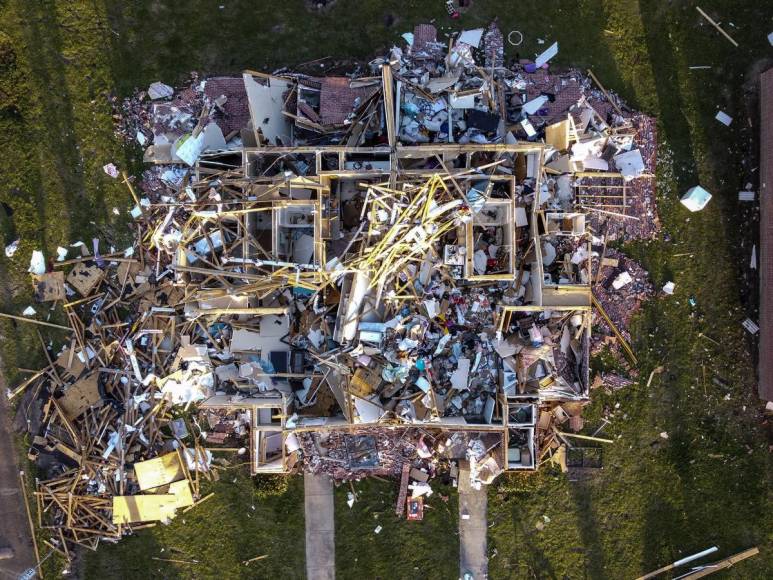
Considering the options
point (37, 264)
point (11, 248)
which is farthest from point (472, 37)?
point (11, 248)

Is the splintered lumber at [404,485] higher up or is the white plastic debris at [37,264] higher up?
the white plastic debris at [37,264]

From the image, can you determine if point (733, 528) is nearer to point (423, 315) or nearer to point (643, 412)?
point (643, 412)

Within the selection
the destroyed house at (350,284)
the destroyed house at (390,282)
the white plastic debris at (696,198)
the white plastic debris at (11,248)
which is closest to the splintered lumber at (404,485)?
the destroyed house at (350,284)

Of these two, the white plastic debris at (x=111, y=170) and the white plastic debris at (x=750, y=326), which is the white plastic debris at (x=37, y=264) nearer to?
the white plastic debris at (x=111, y=170)

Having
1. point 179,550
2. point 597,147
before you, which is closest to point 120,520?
point 179,550

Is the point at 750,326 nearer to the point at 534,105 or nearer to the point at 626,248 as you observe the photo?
the point at 626,248

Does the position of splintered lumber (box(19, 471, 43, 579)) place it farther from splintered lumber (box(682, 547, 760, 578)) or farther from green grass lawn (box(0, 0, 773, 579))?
splintered lumber (box(682, 547, 760, 578))

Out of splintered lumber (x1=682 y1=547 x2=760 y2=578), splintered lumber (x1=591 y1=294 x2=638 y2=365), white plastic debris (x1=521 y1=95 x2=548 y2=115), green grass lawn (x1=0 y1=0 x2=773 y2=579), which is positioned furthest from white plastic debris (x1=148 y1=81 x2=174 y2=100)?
splintered lumber (x1=682 y1=547 x2=760 y2=578)
